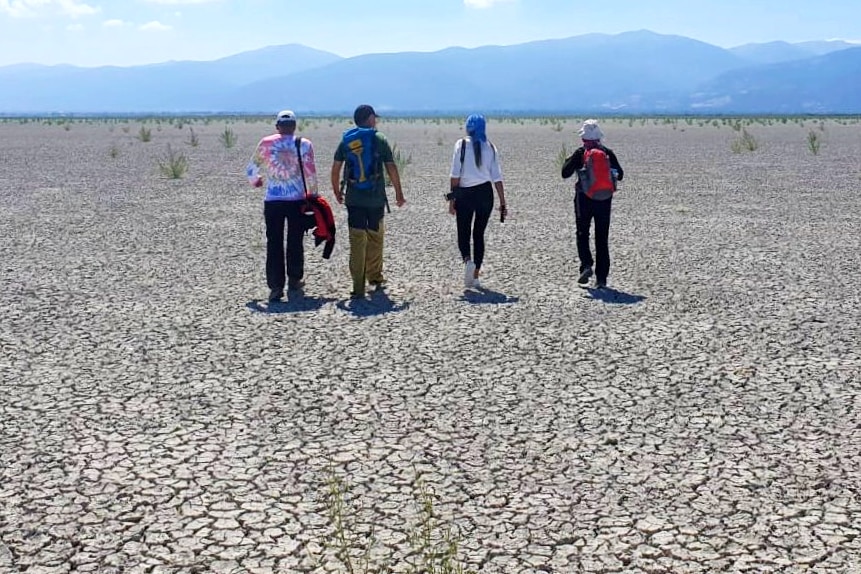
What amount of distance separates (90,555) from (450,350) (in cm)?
374

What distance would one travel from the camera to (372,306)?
8.92 m

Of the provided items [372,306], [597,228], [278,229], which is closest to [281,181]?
[278,229]

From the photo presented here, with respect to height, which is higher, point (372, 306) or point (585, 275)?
point (585, 275)

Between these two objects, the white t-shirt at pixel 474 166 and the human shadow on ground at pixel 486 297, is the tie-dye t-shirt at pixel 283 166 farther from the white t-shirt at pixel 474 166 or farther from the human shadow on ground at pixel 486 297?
the human shadow on ground at pixel 486 297

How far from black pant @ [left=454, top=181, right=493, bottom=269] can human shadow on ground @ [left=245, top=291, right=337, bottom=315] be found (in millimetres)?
1559

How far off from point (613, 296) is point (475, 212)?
1.68 metres

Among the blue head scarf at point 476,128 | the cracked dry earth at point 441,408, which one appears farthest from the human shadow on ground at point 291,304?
the blue head scarf at point 476,128

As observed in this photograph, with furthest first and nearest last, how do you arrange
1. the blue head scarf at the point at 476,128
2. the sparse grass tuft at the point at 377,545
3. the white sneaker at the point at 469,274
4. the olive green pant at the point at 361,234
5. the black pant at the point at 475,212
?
the white sneaker at the point at 469,274
the black pant at the point at 475,212
the blue head scarf at the point at 476,128
the olive green pant at the point at 361,234
the sparse grass tuft at the point at 377,545

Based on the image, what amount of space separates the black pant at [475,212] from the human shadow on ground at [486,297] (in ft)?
0.96

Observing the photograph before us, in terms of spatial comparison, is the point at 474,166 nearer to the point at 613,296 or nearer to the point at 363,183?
the point at 363,183

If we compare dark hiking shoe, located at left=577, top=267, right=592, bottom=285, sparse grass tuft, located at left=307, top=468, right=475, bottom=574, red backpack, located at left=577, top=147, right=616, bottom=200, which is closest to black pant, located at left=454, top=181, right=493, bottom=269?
red backpack, located at left=577, top=147, right=616, bottom=200

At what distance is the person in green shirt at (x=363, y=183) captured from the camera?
8.90 metres

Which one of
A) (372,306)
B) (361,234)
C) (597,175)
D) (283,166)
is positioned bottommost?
(372,306)

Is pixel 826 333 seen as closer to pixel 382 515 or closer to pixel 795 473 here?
pixel 795 473
